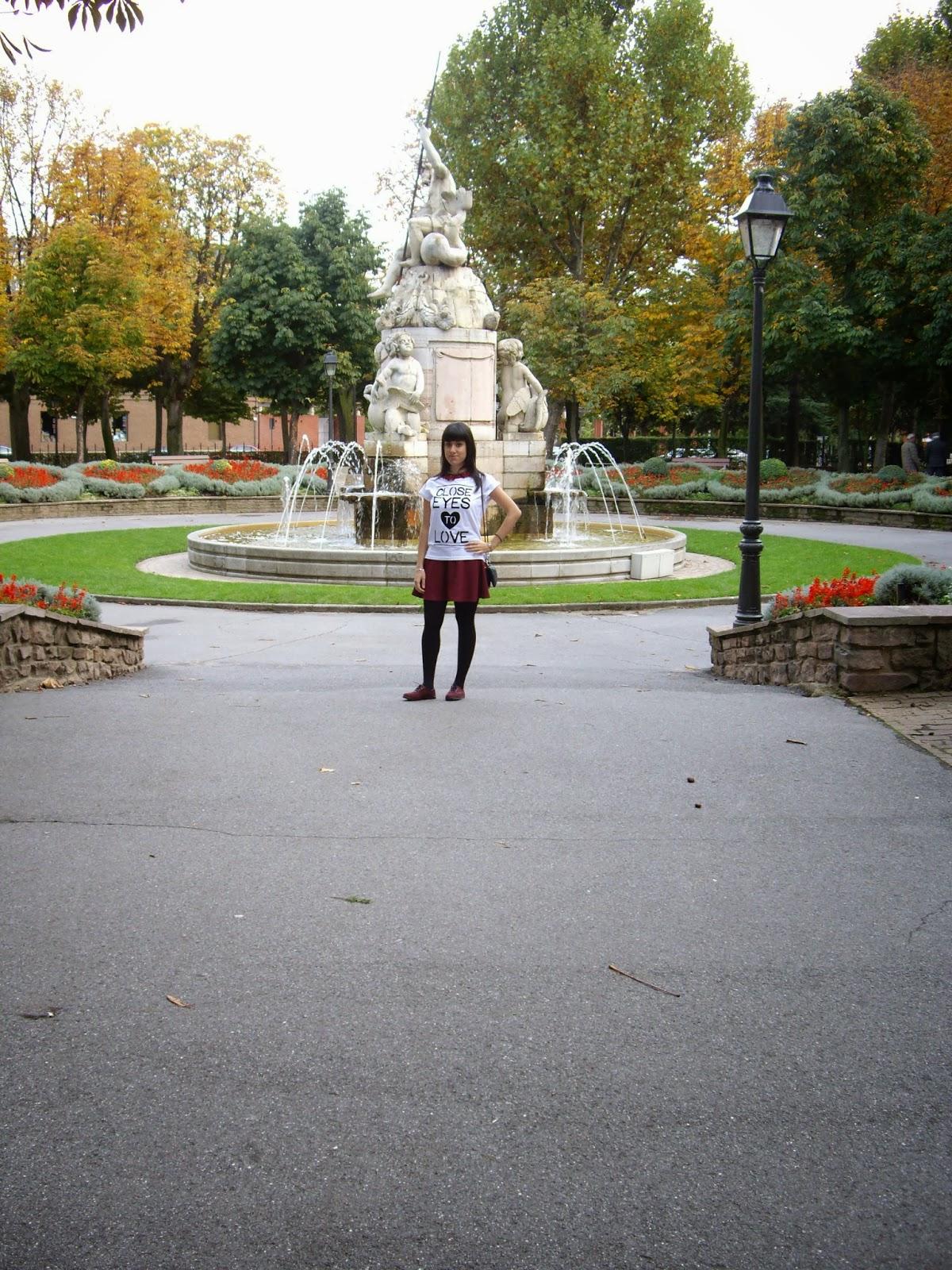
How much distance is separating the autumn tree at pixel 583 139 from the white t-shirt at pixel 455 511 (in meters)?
33.6

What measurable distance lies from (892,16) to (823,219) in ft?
59.2

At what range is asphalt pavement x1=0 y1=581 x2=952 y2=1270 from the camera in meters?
2.50

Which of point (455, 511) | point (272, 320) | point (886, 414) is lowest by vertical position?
point (455, 511)

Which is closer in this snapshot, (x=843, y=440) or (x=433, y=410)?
(x=433, y=410)

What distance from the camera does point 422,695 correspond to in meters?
7.75

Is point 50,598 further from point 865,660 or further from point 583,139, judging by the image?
point 583,139

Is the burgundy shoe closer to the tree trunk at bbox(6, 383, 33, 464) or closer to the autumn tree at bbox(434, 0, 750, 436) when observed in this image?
the autumn tree at bbox(434, 0, 750, 436)

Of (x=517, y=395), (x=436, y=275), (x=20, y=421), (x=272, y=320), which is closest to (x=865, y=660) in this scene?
(x=517, y=395)

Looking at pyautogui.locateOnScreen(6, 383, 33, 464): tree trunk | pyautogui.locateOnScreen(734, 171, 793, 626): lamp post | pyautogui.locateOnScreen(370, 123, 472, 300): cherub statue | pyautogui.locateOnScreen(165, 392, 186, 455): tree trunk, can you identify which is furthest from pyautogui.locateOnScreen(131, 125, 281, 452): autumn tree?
pyautogui.locateOnScreen(734, 171, 793, 626): lamp post

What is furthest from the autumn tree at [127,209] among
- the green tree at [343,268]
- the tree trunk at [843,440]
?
the tree trunk at [843,440]

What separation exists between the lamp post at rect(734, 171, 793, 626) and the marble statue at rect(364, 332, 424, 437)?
28.2 feet

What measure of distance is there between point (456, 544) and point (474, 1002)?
14.6 ft

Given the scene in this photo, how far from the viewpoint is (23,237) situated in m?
46.0

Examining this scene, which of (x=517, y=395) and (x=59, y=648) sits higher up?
(x=517, y=395)
